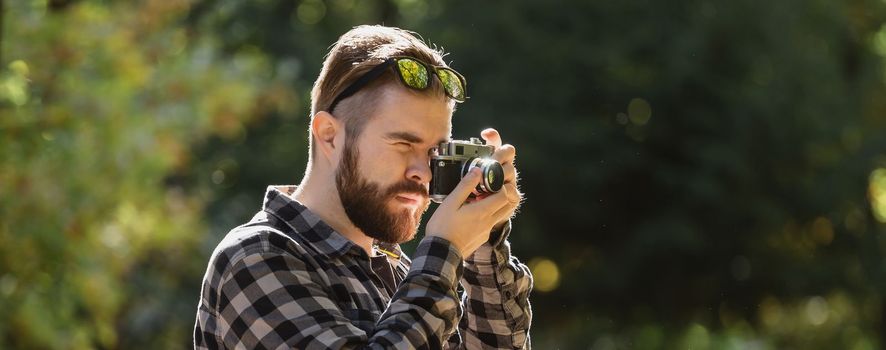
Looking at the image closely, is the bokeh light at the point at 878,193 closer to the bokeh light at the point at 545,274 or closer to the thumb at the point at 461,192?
the bokeh light at the point at 545,274

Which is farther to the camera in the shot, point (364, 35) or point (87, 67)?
point (87, 67)

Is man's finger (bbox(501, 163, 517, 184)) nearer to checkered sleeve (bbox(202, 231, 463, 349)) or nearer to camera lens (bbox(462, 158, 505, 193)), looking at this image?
camera lens (bbox(462, 158, 505, 193))

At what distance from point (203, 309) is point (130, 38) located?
5.88 m

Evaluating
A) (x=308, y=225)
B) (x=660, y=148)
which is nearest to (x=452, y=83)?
(x=308, y=225)

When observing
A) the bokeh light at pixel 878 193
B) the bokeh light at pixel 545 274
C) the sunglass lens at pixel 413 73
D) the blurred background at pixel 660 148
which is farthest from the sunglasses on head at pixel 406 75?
the bokeh light at pixel 878 193

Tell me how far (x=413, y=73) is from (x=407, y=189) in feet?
0.55

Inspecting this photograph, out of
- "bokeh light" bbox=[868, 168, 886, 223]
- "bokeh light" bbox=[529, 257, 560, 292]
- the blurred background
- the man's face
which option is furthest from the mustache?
"bokeh light" bbox=[868, 168, 886, 223]

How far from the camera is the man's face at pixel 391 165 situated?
1896 mm

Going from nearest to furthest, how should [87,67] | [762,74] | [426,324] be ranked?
[426,324], [87,67], [762,74]

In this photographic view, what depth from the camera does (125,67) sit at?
6.85m

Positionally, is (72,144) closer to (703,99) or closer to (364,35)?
(364,35)

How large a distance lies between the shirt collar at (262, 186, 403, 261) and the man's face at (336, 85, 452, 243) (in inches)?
1.9

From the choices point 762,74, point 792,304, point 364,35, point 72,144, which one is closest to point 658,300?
point 792,304

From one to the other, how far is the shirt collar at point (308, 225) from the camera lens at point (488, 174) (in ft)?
0.63
